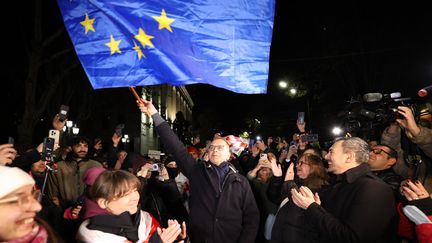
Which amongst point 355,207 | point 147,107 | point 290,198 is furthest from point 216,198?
point 355,207

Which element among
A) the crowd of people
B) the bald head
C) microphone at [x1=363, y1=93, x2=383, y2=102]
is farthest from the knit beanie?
microphone at [x1=363, y1=93, x2=383, y2=102]

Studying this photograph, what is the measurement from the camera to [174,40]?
169 inches

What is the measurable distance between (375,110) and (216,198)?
2.73 meters

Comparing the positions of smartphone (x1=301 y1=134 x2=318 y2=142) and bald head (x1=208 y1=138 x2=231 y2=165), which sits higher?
bald head (x1=208 y1=138 x2=231 y2=165)

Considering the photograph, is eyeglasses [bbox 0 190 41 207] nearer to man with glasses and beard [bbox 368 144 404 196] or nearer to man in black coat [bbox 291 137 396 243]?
man in black coat [bbox 291 137 396 243]

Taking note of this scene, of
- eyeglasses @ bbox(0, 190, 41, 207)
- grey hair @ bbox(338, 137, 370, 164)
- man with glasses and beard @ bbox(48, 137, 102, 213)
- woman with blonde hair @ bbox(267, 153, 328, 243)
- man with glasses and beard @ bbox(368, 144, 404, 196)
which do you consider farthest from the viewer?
man with glasses and beard @ bbox(48, 137, 102, 213)

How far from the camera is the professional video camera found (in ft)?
13.5

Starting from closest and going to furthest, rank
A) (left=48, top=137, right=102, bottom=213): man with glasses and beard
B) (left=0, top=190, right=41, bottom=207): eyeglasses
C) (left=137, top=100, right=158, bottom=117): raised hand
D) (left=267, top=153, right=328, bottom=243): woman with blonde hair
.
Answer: (left=0, top=190, right=41, bottom=207): eyeglasses, (left=267, top=153, right=328, bottom=243): woman with blonde hair, (left=137, top=100, right=158, bottom=117): raised hand, (left=48, top=137, right=102, bottom=213): man with glasses and beard

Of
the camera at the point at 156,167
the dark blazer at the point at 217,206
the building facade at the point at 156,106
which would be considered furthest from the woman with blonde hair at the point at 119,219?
the building facade at the point at 156,106

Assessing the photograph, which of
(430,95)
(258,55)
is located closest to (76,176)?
(258,55)

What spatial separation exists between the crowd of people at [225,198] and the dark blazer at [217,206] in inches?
0.4

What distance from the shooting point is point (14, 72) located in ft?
54.9

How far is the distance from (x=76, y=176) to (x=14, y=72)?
13.7 m

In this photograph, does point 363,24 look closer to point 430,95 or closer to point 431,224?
point 430,95
